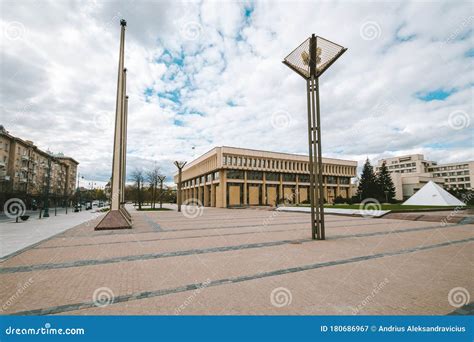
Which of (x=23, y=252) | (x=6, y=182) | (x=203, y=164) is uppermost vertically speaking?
(x=203, y=164)

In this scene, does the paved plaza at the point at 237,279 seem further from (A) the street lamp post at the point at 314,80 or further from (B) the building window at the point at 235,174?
(B) the building window at the point at 235,174

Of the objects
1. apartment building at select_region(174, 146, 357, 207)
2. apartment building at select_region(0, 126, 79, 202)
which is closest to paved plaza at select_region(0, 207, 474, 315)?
apartment building at select_region(0, 126, 79, 202)

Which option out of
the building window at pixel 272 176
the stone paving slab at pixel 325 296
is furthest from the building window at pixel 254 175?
the stone paving slab at pixel 325 296

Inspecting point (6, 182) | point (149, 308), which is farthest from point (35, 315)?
point (6, 182)

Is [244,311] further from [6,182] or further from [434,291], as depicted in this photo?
[6,182]

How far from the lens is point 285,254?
724cm

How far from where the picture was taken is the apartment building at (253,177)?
51.9m

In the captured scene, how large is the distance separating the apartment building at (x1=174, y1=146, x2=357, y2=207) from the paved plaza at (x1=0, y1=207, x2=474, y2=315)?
142 feet

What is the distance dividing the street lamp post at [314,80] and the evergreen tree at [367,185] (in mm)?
48893

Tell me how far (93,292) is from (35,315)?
2.90 ft

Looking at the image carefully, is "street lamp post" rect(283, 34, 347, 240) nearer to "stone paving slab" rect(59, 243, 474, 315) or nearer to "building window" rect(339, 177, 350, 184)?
"stone paving slab" rect(59, 243, 474, 315)

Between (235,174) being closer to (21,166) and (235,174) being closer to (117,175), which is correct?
(117,175)

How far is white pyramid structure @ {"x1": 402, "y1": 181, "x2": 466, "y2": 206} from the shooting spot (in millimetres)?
32125
